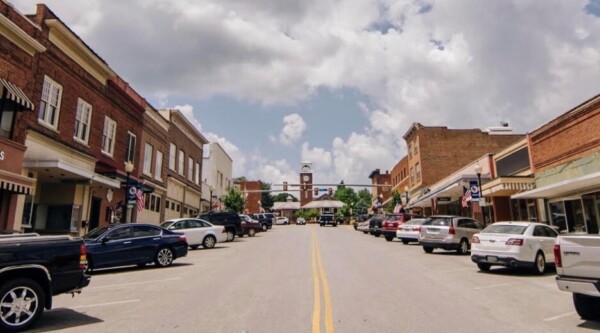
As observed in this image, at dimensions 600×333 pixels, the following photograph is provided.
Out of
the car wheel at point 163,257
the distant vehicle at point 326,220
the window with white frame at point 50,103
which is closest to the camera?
the car wheel at point 163,257

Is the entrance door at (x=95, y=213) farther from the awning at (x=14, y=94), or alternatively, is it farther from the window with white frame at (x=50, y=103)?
the awning at (x=14, y=94)

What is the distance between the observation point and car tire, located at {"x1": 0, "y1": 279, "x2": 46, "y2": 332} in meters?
6.57

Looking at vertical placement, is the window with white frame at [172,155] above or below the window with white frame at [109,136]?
above

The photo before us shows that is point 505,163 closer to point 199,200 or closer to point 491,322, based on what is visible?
point 491,322

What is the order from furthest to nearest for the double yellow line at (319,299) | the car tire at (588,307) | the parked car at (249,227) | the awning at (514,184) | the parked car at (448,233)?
the parked car at (249,227) < the awning at (514,184) < the parked car at (448,233) < the car tire at (588,307) < the double yellow line at (319,299)

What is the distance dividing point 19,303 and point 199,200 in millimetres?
40156

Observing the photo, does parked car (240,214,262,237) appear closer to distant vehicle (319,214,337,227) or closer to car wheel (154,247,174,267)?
car wheel (154,247,174,267)

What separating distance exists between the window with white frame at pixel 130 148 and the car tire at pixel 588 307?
2527 cm

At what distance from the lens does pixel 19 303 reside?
22.1ft

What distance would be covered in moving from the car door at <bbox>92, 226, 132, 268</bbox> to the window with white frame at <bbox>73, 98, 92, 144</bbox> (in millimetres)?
9321

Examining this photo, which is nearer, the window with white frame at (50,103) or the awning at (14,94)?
the awning at (14,94)

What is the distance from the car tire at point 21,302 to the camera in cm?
657

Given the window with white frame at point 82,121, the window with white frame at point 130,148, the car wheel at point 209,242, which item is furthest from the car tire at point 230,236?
the window with white frame at point 82,121

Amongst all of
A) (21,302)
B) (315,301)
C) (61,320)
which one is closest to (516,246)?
(315,301)
